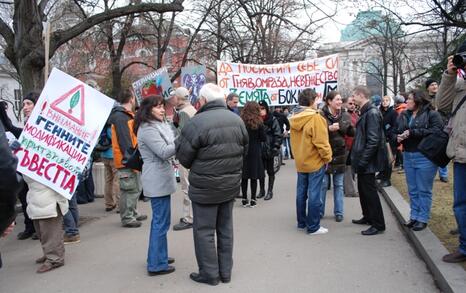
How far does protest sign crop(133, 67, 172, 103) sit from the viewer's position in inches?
413

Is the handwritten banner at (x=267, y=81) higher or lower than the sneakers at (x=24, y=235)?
higher

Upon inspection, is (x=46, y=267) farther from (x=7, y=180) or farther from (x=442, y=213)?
(x=442, y=213)

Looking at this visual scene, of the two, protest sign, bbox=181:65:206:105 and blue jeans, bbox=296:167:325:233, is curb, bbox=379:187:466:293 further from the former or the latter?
protest sign, bbox=181:65:206:105

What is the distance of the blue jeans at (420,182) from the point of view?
18.7 ft

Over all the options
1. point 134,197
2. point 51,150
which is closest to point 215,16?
point 134,197

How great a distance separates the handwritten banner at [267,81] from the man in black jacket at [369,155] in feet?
19.4

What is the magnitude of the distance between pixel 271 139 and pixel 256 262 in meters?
4.16

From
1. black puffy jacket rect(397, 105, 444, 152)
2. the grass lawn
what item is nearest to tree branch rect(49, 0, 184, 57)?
black puffy jacket rect(397, 105, 444, 152)

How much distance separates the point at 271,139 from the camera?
8.95m

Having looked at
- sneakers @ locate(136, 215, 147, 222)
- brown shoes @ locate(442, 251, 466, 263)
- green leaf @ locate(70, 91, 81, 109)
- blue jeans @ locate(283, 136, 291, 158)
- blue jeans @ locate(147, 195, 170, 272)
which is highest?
green leaf @ locate(70, 91, 81, 109)

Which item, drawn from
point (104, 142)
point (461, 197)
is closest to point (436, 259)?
point (461, 197)

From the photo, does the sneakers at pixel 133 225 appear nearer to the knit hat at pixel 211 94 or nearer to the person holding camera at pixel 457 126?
the knit hat at pixel 211 94

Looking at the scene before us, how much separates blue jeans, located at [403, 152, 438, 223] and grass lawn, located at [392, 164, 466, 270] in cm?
26

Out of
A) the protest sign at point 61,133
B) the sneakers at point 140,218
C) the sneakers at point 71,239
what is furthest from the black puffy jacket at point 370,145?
the sneakers at point 71,239
